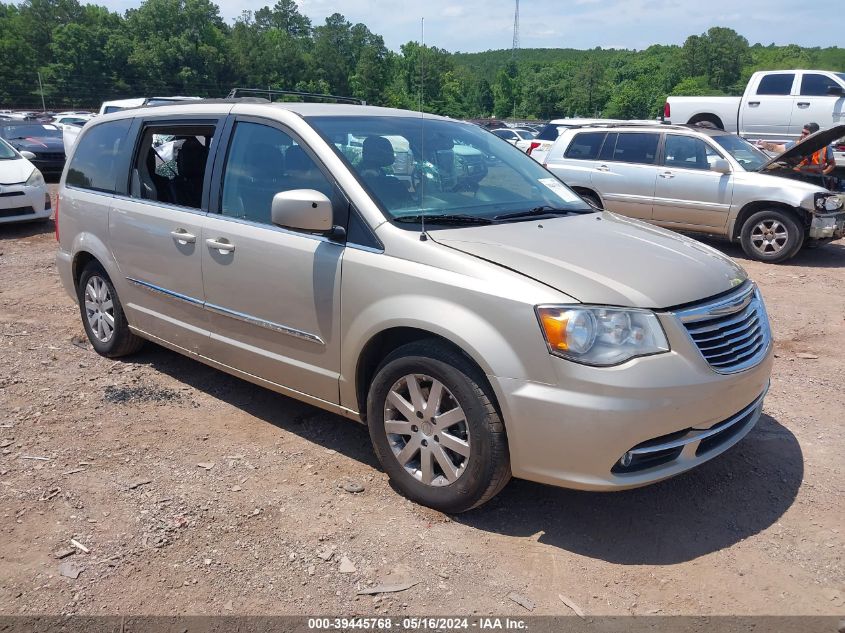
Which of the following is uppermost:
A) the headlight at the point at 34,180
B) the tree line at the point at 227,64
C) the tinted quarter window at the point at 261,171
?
the tree line at the point at 227,64

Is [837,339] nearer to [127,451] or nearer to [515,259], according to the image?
[515,259]

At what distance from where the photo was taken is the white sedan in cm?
1032

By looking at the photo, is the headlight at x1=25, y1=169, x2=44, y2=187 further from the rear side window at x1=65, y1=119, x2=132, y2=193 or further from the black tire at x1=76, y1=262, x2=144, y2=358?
the black tire at x1=76, y1=262, x2=144, y2=358

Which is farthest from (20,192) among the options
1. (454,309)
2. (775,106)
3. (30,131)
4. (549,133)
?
(775,106)

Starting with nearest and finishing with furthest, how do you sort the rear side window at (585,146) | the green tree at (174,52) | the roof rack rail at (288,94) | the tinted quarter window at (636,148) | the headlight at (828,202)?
the roof rack rail at (288,94) → the headlight at (828,202) → the tinted quarter window at (636,148) → the rear side window at (585,146) → the green tree at (174,52)

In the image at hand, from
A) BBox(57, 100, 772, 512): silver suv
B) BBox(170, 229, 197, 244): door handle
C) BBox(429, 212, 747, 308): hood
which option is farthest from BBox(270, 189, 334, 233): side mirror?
BBox(170, 229, 197, 244): door handle

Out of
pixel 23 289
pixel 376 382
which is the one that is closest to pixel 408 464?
pixel 376 382

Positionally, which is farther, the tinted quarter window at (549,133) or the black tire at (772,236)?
the tinted quarter window at (549,133)

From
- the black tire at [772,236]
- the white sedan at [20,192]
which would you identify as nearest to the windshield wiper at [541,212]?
the black tire at [772,236]

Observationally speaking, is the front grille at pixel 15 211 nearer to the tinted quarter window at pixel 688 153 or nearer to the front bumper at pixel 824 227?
the tinted quarter window at pixel 688 153

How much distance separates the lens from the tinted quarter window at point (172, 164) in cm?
433

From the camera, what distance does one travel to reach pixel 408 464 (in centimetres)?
338

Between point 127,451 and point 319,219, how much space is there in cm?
179

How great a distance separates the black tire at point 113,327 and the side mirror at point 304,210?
7.41ft
